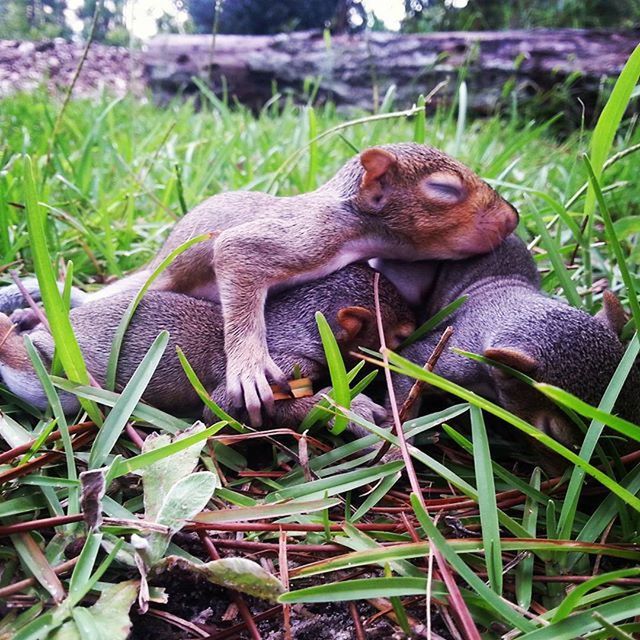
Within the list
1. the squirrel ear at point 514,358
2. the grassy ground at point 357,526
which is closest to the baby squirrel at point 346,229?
the grassy ground at point 357,526

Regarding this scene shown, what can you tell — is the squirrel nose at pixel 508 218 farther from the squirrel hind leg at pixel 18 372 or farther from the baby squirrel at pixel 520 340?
the squirrel hind leg at pixel 18 372

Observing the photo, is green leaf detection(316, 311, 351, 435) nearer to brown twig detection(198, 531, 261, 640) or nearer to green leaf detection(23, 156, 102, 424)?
brown twig detection(198, 531, 261, 640)

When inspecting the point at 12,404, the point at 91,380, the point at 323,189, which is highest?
the point at 323,189

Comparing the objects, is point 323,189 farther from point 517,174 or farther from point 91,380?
point 517,174

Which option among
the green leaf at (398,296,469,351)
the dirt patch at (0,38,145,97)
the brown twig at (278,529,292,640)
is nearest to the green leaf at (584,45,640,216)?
the green leaf at (398,296,469,351)

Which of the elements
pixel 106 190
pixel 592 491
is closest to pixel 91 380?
pixel 592 491

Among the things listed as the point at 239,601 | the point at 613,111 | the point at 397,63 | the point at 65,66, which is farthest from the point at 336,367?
the point at 65,66
